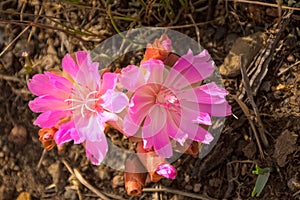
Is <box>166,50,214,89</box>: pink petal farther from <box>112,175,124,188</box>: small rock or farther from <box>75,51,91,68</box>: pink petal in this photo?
<box>112,175,124,188</box>: small rock

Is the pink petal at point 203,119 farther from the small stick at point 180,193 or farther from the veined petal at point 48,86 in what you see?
the small stick at point 180,193

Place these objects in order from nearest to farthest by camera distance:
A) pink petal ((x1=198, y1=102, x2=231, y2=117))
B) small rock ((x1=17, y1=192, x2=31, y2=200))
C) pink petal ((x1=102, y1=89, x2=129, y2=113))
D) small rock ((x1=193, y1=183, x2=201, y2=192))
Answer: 1. pink petal ((x1=102, y1=89, x2=129, y2=113))
2. pink petal ((x1=198, y1=102, x2=231, y2=117))
3. small rock ((x1=193, y1=183, x2=201, y2=192))
4. small rock ((x1=17, y1=192, x2=31, y2=200))

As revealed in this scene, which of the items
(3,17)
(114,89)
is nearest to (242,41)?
(114,89)

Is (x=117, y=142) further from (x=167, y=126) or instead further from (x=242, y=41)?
(x=242, y=41)

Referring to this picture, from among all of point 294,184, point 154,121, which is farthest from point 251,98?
point 154,121

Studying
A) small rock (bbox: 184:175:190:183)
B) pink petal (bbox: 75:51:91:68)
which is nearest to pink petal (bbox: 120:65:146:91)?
pink petal (bbox: 75:51:91:68)

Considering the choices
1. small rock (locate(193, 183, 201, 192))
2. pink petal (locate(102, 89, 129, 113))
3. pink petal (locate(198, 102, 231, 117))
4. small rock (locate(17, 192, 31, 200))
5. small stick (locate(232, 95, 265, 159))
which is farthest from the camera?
small rock (locate(17, 192, 31, 200))

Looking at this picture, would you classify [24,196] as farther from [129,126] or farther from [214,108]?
[214,108]
